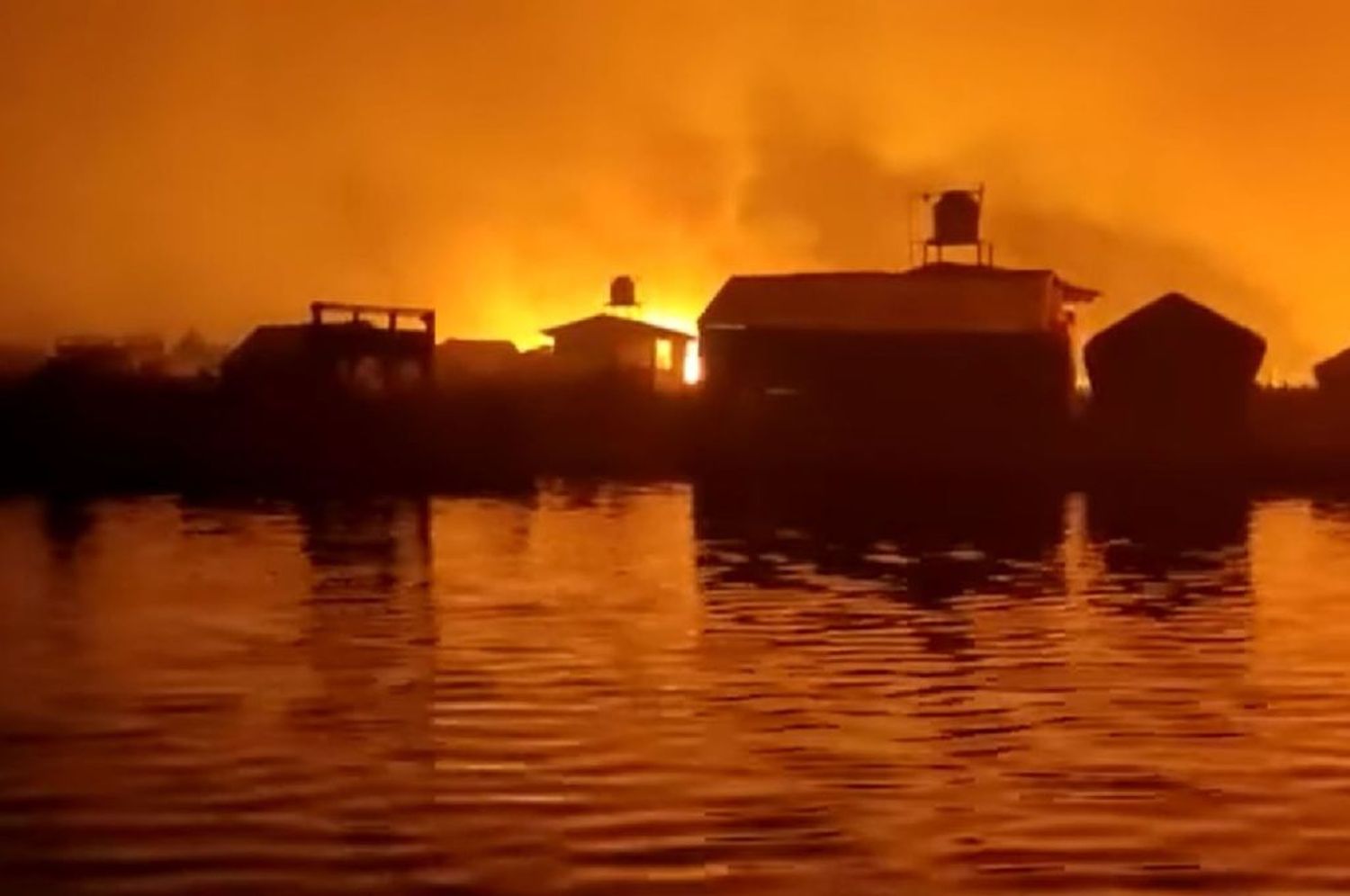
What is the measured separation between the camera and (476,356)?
252 ft

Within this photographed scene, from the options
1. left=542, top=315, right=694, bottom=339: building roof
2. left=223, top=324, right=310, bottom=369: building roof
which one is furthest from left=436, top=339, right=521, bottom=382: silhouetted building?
left=223, top=324, right=310, bottom=369: building roof

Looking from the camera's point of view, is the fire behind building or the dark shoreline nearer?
the dark shoreline

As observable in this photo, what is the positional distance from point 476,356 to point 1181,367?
26.6 metres

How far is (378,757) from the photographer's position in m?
14.9

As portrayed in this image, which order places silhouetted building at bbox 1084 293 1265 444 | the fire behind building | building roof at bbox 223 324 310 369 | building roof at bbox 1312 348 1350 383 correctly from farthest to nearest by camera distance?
building roof at bbox 1312 348 1350 383
building roof at bbox 223 324 310 369
silhouetted building at bbox 1084 293 1265 444
the fire behind building

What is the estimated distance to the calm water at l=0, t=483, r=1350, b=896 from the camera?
→ 11.7 metres

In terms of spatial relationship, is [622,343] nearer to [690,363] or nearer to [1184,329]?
[690,363]

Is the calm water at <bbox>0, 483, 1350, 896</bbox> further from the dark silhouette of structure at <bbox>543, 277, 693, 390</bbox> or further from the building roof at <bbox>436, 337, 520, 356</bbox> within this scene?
the building roof at <bbox>436, 337, 520, 356</bbox>

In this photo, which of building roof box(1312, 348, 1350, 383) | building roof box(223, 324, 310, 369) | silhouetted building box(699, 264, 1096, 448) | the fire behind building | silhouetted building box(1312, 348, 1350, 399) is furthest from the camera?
building roof box(1312, 348, 1350, 383)

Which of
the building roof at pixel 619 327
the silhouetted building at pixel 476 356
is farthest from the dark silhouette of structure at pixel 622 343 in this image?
the silhouetted building at pixel 476 356

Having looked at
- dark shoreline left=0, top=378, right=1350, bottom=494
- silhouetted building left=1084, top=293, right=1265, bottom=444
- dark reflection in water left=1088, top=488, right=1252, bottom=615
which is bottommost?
dark reflection in water left=1088, top=488, right=1252, bottom=615

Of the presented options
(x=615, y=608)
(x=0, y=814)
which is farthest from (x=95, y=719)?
(x=615, y=608)

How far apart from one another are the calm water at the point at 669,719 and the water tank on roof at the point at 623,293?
137 ft

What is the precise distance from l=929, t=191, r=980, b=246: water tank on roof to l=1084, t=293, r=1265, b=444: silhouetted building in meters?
9.11
